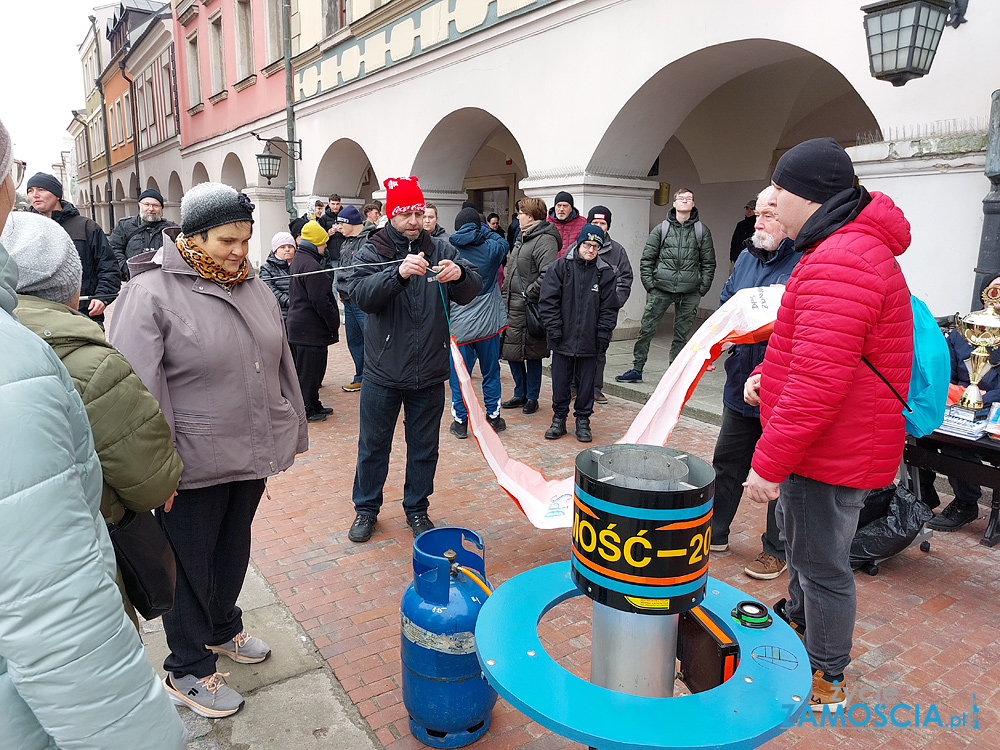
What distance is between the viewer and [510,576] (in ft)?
12.7

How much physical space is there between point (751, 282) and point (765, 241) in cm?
41

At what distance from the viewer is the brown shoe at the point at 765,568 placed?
12.1 feet

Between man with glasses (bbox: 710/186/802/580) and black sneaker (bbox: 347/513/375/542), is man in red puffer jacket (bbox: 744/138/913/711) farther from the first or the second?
black sneaker (bbox: 347/513/375/542)

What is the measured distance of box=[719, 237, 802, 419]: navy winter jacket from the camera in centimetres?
346

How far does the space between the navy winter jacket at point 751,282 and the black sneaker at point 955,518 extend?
1772 mm

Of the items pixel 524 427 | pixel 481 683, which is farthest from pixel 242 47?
pixel 481 683

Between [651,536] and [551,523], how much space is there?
2.30 m

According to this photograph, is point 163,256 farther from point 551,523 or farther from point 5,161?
point 551,523

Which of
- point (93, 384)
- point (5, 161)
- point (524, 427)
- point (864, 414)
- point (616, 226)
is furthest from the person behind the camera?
point (616, 226)

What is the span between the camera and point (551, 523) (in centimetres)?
373

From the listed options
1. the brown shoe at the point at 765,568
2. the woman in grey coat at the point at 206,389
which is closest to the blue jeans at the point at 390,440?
the woman in grey coat at the point at 206,389

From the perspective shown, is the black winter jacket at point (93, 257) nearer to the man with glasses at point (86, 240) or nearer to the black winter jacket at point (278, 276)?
the man with glasses at point (86, 240)

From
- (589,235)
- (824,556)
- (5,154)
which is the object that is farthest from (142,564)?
(589,235)

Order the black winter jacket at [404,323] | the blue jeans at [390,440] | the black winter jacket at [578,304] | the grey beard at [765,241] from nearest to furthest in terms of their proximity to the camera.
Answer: the grey beard at [765,241]
the black winter jacket at [404,323]
the blue jeans at [390,440]
the black winter jacket at [578,304]
